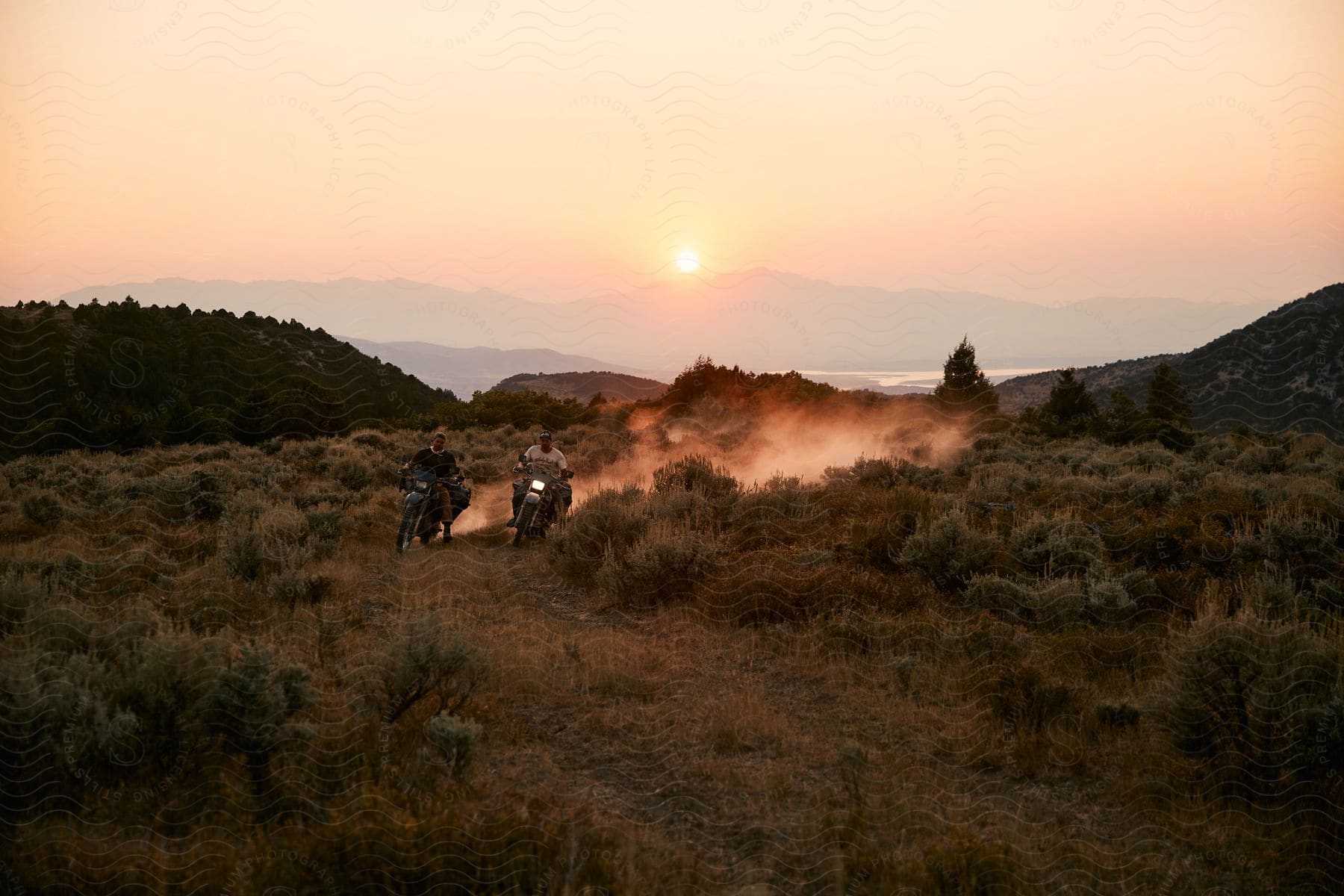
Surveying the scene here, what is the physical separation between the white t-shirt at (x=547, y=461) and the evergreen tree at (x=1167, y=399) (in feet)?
106

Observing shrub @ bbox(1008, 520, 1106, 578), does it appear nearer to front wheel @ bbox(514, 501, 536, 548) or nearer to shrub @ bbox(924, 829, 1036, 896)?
shrub @ bbox(924, 829, 1036, 896)

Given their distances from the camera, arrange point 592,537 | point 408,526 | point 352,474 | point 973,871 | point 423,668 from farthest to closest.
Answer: point 352,474, point 408,526, point 592,537, point 423,668, point 973,871

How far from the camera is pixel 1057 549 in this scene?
10312mm

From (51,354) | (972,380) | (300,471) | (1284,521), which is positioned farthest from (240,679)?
(51,354)

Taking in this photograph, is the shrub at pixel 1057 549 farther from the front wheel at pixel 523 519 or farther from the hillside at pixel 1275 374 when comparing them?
the hillside at pixel 1275 374

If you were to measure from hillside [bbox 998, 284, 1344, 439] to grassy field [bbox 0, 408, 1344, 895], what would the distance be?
156ft

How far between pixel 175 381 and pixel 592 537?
53786mm

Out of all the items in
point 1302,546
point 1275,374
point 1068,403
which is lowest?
point 1302,546

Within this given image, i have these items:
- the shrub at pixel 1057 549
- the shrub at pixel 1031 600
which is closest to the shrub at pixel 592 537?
the shrub at pixel 1031 600

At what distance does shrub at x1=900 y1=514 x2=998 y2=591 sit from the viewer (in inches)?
390

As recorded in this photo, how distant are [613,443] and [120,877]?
24.8m

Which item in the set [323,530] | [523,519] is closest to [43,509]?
[323,530]

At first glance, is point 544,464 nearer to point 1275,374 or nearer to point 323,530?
point 323,530

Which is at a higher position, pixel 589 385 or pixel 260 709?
pixel 589 385
